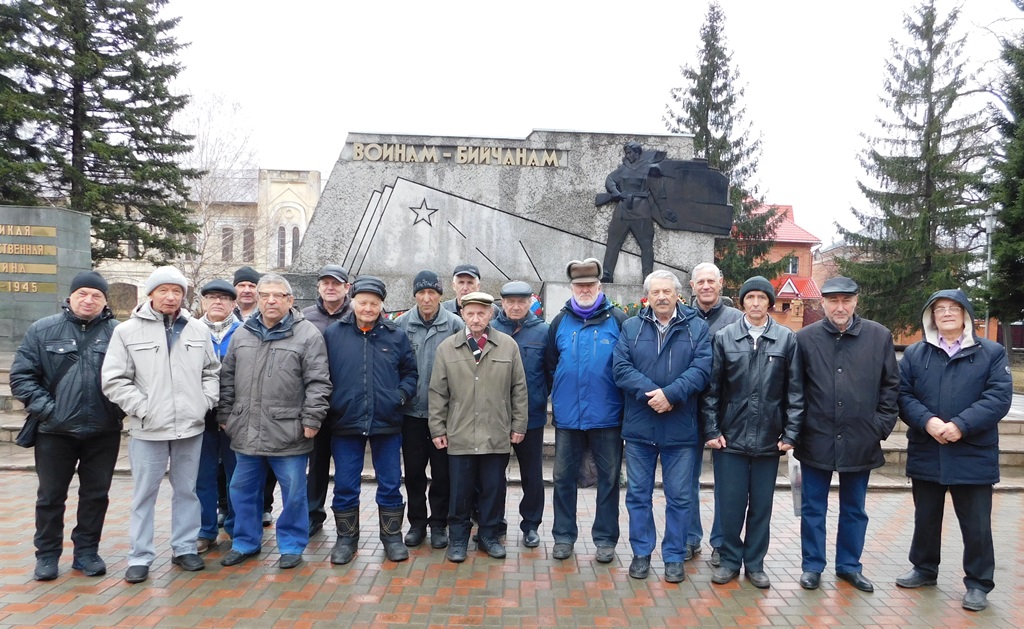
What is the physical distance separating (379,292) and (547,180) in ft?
17.1

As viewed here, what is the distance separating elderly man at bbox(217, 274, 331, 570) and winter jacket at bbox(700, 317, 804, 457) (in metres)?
2.39

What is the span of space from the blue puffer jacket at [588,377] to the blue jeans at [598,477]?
0.10m

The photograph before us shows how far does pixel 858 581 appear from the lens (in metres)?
3.83

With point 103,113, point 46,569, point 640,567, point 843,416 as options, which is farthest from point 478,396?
point 103,113

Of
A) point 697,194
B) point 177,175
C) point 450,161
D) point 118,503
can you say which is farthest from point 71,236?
point 697,194

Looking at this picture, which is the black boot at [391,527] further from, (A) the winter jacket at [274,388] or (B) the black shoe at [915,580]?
(B) the black shoe at [915,580]

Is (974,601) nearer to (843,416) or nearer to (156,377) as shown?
(843,416)

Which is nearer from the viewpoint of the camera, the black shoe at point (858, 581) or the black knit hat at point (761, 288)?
the black shoe at point (858, 581)

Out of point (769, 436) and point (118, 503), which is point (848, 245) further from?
point (118, 503)

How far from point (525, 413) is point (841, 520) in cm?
203

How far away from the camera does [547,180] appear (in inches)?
350

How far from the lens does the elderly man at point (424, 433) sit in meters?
4.40

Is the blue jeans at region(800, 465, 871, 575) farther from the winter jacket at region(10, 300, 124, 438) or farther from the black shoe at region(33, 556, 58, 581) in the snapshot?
the black shoe at region(33, 556, 58, 581)

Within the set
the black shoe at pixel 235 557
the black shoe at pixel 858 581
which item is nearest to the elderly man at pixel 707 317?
→ the black shoe at pixel 858 581
